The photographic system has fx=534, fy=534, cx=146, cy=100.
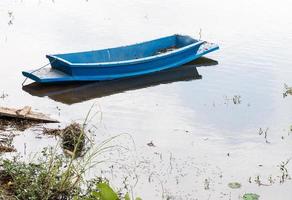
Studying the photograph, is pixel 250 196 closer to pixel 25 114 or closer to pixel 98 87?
pixel 25 114

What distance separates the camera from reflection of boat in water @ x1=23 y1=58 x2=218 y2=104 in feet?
33.2

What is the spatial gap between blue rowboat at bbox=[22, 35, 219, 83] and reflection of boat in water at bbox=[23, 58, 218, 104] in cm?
15

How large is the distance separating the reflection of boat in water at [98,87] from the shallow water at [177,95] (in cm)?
2

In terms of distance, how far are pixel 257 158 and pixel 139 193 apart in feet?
7.12

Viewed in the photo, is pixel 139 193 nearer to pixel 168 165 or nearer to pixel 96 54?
pixel 168 165

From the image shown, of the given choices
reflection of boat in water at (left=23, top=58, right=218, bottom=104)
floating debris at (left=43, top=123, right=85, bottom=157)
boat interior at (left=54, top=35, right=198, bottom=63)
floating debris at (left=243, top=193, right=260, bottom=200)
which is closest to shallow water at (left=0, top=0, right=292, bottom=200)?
reflection of boat in water at (left=23, top=58, right=218, bottom=104)

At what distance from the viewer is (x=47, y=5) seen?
17.0 m

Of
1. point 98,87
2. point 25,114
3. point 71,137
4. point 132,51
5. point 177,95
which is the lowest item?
point 71,137

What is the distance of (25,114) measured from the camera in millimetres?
8328

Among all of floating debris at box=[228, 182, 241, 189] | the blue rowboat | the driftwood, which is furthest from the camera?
the blue rowboat

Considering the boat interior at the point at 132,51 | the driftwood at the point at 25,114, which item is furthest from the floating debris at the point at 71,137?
the boat interior at the point at 132,51

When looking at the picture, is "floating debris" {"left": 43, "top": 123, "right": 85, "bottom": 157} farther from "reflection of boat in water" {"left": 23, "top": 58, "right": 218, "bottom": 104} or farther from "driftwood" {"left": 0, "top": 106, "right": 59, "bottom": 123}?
"reflection of boat in water" {"left": 23, "top": 58, "right": 218, "bottom": 104}

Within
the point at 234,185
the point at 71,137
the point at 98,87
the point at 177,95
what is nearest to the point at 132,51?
the point at 98,87

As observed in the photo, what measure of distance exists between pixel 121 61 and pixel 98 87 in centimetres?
87
